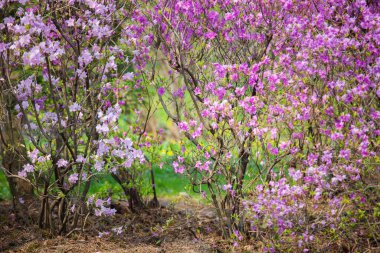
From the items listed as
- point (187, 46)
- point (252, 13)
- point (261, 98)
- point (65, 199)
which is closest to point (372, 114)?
point (261, 98)


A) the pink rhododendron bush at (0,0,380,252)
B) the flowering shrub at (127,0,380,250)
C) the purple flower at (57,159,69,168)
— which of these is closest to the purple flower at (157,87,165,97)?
the pink rhododendron bush at (0,0,380,252)

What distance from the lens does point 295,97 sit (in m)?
4.87

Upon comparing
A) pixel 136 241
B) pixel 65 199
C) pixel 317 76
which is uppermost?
pixel 317 76

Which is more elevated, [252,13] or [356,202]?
[252,13]

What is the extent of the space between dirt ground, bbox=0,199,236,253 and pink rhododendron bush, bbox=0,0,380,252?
18 cm

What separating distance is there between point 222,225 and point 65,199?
1.58 m

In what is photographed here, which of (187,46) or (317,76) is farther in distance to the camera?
(187,46)

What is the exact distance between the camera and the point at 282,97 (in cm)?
501

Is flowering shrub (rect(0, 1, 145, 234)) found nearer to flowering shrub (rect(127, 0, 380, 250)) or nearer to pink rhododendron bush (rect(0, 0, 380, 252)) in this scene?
pink rhododendron bush (rect(0, 0, 380, 252))

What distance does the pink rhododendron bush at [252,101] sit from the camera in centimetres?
462

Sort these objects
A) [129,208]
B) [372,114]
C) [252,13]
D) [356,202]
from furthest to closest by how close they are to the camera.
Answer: [129,208], [252,13], [356,202], [372,114]

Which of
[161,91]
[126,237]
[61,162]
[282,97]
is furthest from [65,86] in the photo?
[282,97]

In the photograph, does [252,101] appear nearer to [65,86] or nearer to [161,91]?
[161,91]

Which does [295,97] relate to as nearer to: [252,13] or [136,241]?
[252,13]
